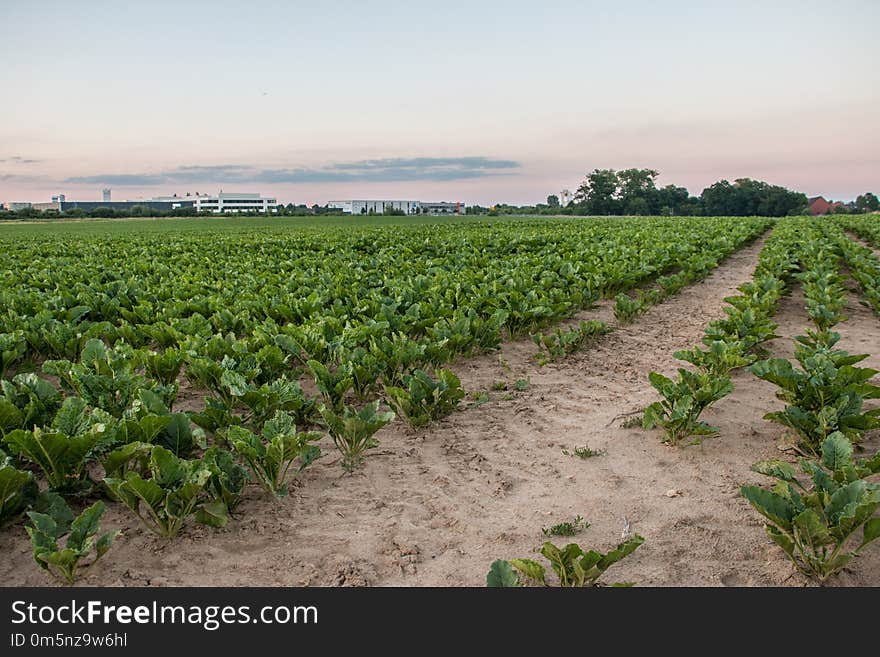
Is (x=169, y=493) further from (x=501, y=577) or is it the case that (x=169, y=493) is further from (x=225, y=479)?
(x=501, y=577)

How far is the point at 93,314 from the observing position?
9.80 metres

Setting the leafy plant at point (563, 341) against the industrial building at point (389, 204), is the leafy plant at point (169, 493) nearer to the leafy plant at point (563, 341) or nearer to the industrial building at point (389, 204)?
the leafy plant at point (563, 341)

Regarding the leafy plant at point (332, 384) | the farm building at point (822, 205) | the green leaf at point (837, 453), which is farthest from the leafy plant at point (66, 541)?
the farm building at point (822, 205)

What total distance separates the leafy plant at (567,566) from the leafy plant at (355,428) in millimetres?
1729

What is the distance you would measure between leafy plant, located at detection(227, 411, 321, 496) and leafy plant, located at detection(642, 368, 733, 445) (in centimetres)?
256

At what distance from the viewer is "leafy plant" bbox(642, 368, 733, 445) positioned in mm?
4738

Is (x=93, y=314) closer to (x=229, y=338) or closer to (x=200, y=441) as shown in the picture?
(x=229, y=338)

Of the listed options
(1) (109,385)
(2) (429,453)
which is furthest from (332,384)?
(1) (109,385)

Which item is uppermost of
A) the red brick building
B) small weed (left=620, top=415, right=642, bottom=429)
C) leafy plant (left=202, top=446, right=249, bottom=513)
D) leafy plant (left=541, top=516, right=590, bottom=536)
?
the red brick building

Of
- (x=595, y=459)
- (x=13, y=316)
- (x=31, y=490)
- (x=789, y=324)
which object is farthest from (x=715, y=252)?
(x=31, y=490)

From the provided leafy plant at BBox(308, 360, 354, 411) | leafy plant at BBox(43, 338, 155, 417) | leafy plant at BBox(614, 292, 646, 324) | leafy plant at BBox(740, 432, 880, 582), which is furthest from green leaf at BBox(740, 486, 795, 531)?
leafy plant at BBox(614, 292, 646, 324)

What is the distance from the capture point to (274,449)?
12.8 feet

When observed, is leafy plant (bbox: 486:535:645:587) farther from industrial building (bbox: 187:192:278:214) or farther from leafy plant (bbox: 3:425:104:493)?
industrial building (bbox: 187:192:278:214)
